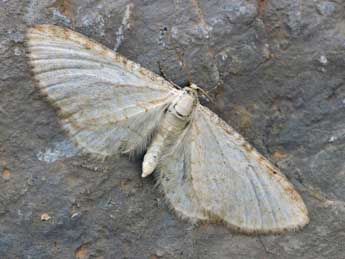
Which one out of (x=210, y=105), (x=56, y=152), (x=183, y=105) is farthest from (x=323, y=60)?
(x=56, y=152)

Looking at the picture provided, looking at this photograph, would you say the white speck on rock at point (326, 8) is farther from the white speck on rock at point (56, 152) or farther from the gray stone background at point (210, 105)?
the white speck on rock at point (56, 152)

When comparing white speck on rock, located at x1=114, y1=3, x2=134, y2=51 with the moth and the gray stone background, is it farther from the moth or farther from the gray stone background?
the moth

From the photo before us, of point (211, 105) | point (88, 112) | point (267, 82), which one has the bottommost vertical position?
point (88, 112)

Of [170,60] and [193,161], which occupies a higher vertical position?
[170,60]

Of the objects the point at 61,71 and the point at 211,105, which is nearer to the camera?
the point at 61,71

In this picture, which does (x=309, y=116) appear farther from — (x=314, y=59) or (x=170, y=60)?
(x=170, y=60)

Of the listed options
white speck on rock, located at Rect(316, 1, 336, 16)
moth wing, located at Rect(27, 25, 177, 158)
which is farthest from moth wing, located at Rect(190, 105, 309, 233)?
white speck on rock, located at Rect(316, 1, 336, 16)

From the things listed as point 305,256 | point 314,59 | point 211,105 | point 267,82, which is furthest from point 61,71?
point 305,256

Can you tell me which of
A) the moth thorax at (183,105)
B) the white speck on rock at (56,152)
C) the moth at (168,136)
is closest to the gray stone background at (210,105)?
the white speck on rock at (56,152)
